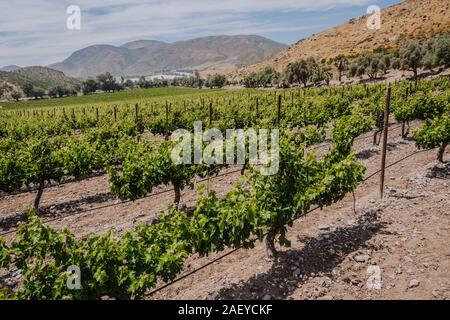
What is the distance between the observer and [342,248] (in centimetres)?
939

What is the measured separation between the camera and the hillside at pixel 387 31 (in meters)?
106

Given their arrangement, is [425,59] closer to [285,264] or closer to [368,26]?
[285,264]

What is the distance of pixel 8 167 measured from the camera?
12.9 m

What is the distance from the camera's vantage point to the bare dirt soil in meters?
7.76

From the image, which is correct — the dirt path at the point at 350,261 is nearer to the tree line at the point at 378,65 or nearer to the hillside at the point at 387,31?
the tree line at the point at 378,65

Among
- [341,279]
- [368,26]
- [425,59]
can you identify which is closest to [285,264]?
[341,279]

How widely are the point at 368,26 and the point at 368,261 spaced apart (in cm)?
15093

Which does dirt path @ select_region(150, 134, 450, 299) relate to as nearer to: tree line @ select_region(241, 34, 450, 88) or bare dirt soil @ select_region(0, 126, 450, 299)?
bare dirt soil @ select_region(0, 126, 450, 299)

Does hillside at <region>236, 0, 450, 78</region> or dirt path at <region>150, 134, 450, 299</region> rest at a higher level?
hillside at <region>236, 0, 450, 78</region>

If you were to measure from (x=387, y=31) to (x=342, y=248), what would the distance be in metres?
131

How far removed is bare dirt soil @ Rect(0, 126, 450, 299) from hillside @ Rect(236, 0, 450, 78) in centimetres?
10389

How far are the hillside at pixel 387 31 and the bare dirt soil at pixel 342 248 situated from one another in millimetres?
103892

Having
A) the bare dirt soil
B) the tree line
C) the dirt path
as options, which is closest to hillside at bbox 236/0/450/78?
the tree line

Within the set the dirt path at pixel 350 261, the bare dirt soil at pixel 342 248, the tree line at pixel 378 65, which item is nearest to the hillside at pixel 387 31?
the tree line at pixel 378 65
